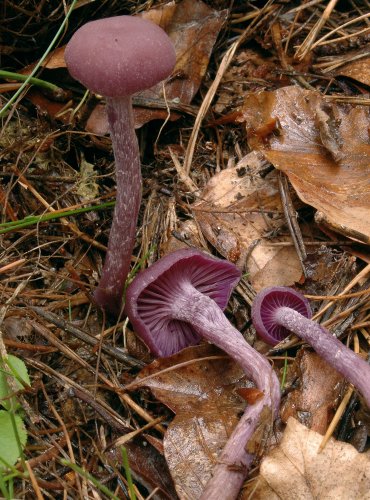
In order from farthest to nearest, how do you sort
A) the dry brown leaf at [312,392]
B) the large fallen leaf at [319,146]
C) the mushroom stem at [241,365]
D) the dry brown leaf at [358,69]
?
the dry brown leaf at [358,69] → the large fallen leaf at [319,146] → the dry brown leaf at [312,392] → the mushroom stem at [241,365]

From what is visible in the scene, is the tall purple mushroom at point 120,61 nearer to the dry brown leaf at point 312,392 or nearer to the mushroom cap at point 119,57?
the mushroom cap at point 119,57

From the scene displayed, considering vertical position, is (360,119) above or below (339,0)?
below

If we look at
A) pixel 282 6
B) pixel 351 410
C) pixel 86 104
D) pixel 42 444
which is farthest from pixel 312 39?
pixel 42 444

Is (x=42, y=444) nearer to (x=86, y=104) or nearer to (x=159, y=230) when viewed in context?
(x=159, y=230)

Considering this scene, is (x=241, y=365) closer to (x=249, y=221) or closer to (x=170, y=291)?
(x=170, y=291)

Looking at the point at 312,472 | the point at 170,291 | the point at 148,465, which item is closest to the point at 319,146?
the point at 170,291

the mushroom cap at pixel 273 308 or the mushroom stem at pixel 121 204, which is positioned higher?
the mushroom stem at pixel 121 204

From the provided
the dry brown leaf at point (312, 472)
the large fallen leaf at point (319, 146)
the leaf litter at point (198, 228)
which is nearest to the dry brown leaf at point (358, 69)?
the leaf litter at point (198, 228)

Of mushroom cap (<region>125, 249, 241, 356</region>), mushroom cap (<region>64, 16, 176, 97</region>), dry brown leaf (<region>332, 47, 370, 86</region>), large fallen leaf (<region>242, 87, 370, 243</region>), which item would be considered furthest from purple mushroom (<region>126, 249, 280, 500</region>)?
dry brown leaf (<region>332, 47, 370, 86</region>)
